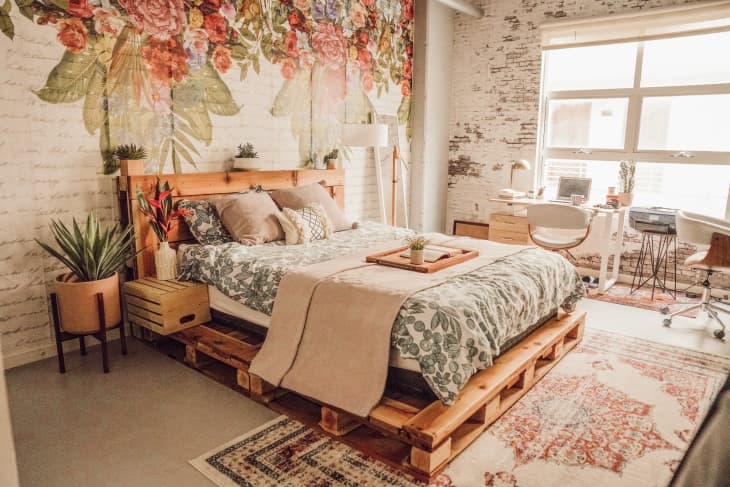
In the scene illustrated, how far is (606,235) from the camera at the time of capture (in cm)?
494

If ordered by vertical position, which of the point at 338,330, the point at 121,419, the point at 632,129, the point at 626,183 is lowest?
the point at 121,419

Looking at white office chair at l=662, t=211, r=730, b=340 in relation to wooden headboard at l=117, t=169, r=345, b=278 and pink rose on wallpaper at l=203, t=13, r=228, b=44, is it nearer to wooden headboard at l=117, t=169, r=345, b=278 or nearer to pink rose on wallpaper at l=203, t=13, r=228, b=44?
wooden headboard at l=117, t=169, r=345, b=278

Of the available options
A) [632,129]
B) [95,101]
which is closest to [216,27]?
[95,101]

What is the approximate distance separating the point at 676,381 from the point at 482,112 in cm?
405

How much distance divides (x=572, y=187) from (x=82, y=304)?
4.74m

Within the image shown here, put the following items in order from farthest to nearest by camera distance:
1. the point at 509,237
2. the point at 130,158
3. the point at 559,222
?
the point at 509,237
the point at 559,222
the point at 130,158

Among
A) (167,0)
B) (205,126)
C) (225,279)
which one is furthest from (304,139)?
(225,279)

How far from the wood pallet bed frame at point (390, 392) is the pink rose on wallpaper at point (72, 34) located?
88 cm

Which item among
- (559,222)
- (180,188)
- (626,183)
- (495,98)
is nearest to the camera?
(180,188)

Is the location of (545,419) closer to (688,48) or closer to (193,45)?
(193,45)

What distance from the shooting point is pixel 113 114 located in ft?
11.6

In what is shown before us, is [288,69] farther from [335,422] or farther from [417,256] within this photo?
[335,422]

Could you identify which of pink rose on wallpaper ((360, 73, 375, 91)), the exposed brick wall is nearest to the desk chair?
the exposed brick wall

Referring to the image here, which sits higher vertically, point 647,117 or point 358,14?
point 358,14
